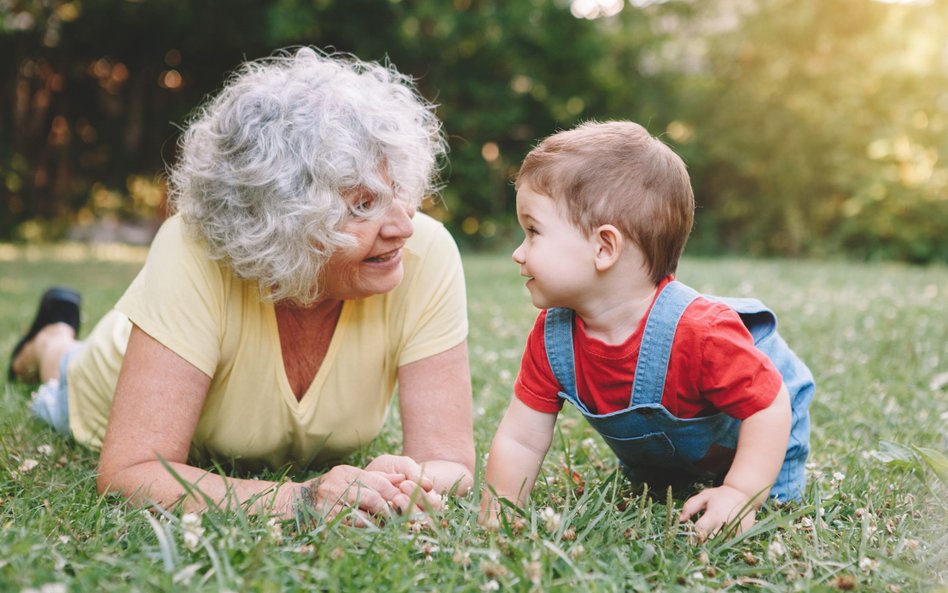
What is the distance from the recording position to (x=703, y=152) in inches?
584

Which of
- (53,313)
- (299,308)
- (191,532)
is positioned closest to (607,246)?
(299,308)

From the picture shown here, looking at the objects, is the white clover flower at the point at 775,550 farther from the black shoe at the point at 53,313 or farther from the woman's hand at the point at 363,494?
the black shoe at the point at 53,313

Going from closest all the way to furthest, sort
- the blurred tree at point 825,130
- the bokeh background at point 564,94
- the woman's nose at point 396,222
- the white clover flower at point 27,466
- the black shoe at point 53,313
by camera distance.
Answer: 1. the woman's nose at point 396,222
2. the white clover flower at point 27,466
3. the black shoe at point 53,313
4. the blurred tree at point 825,130
5. the bokeh background at point 564,94

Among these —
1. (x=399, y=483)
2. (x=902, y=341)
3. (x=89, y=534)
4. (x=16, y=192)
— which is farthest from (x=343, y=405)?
(x=16, y=192)

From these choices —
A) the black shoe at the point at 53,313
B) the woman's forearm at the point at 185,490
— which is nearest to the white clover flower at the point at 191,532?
the woman's forearm at the point at 185,490

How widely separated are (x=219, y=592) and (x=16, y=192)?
1604 centimetres

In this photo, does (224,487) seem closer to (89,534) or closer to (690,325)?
(89,534)

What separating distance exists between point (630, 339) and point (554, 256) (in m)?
0.28

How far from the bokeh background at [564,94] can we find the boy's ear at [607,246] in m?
11.2

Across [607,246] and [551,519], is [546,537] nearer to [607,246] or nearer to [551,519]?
[551,519]

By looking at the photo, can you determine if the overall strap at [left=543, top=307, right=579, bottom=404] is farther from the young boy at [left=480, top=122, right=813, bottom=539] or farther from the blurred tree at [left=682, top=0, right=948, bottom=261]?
the blurred tree at [left=682, top=0, right=948, bottom=261]

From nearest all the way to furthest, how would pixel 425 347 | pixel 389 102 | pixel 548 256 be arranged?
pixel 548 256 → pixel 389 102 → pixel 425 347

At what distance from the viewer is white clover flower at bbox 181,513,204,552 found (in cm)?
163

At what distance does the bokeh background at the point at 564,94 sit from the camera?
12680mm
